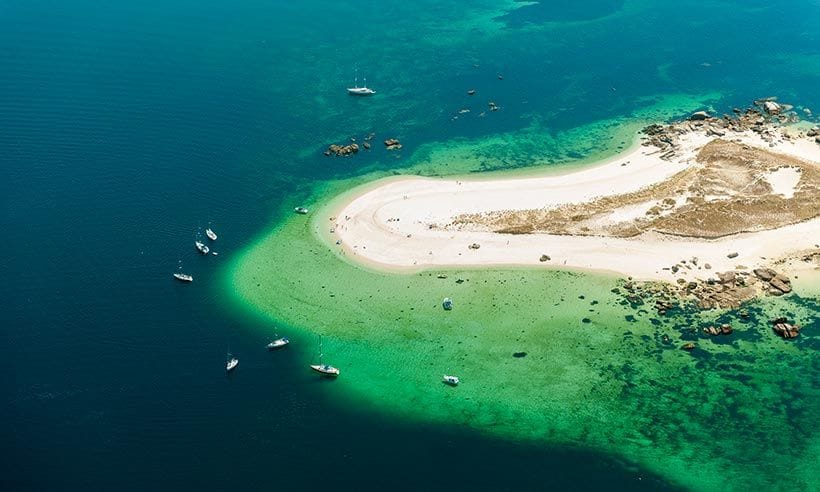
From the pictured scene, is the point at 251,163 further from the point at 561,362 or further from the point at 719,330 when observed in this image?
the point at 719,330

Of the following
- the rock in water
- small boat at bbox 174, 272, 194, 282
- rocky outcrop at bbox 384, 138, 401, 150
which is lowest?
small boat at bbox 174, 272, 194, 282

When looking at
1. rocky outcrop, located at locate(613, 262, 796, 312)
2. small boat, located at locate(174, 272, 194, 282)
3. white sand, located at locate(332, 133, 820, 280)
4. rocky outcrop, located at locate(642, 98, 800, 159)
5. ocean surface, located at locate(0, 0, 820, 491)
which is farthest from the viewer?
rocky outcrop, located at locate(642, 98, 800, 159)

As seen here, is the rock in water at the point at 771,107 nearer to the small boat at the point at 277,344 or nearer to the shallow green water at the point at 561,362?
the shallow green water at the point at 561,362

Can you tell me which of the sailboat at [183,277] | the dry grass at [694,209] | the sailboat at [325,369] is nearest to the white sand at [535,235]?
the dry grass at [694,209]

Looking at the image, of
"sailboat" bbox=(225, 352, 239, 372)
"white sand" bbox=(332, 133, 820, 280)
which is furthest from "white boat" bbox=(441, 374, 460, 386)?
"sailboat" bbox=(225, 352, 239, 372)

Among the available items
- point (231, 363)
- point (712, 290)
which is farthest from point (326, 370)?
point (712, 290)

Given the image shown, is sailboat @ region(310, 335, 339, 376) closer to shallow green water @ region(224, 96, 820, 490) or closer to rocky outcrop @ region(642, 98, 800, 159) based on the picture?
shallow green water @ region(224, 96, 820, 490)
